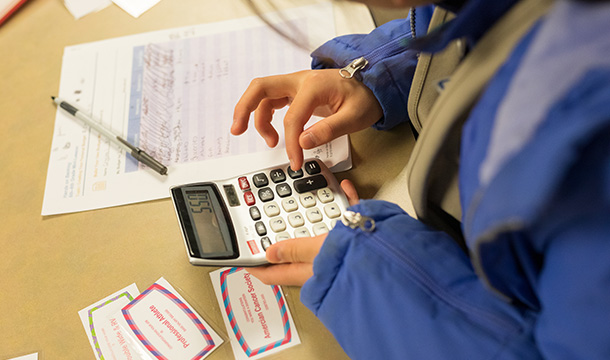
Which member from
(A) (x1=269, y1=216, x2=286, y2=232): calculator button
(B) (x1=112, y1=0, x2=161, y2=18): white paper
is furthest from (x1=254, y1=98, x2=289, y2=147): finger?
(B) (x1=112, y1=0, x2=161, y2=18): white paper

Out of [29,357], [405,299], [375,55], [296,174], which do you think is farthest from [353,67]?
[29,357]

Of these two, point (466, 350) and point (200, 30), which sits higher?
point (200, 30)

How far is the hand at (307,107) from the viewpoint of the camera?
499 millimetres

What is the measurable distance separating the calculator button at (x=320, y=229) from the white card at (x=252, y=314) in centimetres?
6

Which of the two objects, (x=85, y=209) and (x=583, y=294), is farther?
(x=85, y=209)

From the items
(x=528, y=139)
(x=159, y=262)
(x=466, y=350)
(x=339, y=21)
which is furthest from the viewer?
(x=339, y=21)

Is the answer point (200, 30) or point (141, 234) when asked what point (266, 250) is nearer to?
point (141, 234)

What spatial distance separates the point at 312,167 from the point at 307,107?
0.07 metres

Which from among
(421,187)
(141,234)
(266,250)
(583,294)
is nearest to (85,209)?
(141,234)

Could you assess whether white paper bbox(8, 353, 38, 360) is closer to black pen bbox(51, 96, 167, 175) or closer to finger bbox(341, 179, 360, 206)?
black pen bbox(51, 96, 167, 175)

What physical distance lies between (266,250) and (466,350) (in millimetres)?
188

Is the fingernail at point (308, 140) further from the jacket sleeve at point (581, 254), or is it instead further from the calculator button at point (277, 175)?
the jacket sleeve at point (581, 254)

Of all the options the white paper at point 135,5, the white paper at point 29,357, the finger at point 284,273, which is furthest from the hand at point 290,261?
the white paper at point 135,5

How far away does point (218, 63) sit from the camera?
628 mm
